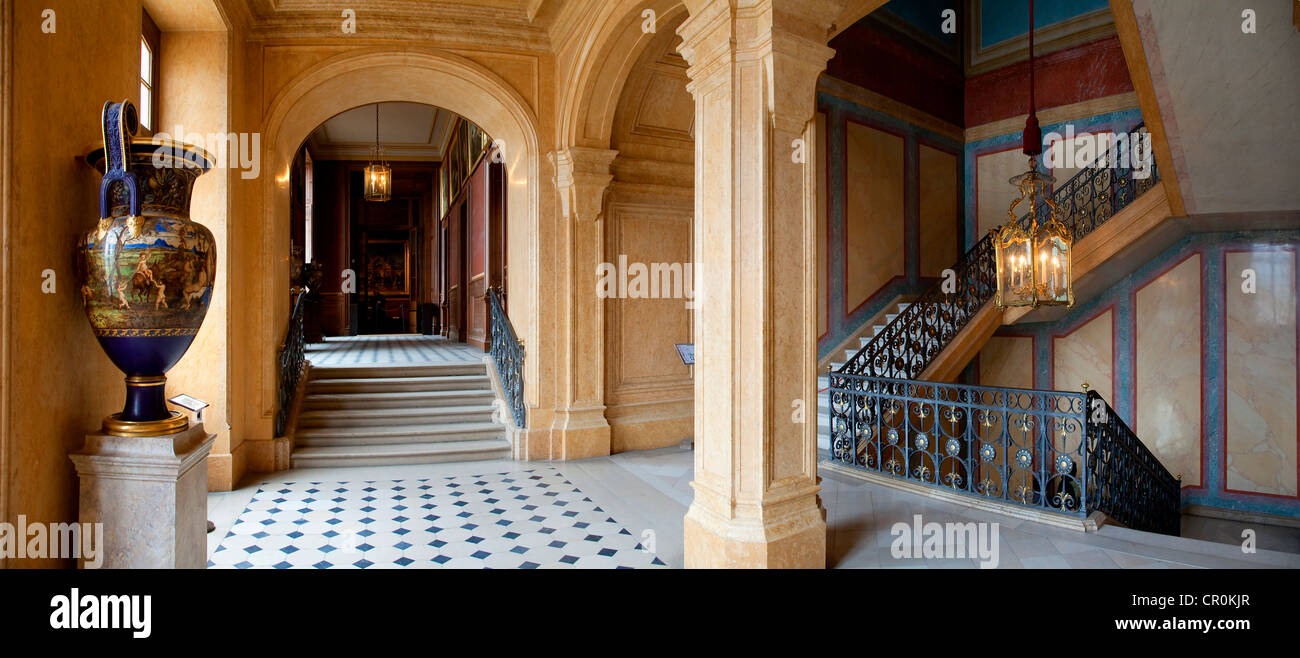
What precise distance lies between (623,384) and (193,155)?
4.45 m

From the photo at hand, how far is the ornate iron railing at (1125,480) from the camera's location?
4.71m

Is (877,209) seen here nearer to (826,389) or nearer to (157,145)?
(826,389)

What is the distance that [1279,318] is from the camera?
754 centimetres

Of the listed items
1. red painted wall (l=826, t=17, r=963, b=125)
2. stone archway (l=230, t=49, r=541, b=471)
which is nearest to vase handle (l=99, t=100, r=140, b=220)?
stone archway (l=230, t=49, r=541, b=471)

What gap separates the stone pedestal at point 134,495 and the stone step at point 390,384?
14.7 feet

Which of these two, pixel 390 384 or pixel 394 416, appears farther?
pixel 390 384

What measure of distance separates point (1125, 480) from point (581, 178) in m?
5.82

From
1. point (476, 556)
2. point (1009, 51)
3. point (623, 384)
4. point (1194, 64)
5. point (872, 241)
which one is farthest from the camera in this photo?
point (1009, 51)

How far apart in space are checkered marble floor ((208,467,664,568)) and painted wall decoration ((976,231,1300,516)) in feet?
26.1

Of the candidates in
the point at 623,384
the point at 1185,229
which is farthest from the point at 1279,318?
the point at 623,384

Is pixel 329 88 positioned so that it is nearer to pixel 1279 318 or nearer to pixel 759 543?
pixel 759 543

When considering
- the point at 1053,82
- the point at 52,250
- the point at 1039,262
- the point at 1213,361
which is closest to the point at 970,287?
the point at 1213,361

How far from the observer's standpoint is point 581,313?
20.7ft

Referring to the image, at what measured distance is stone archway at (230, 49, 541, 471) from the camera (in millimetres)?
5625
